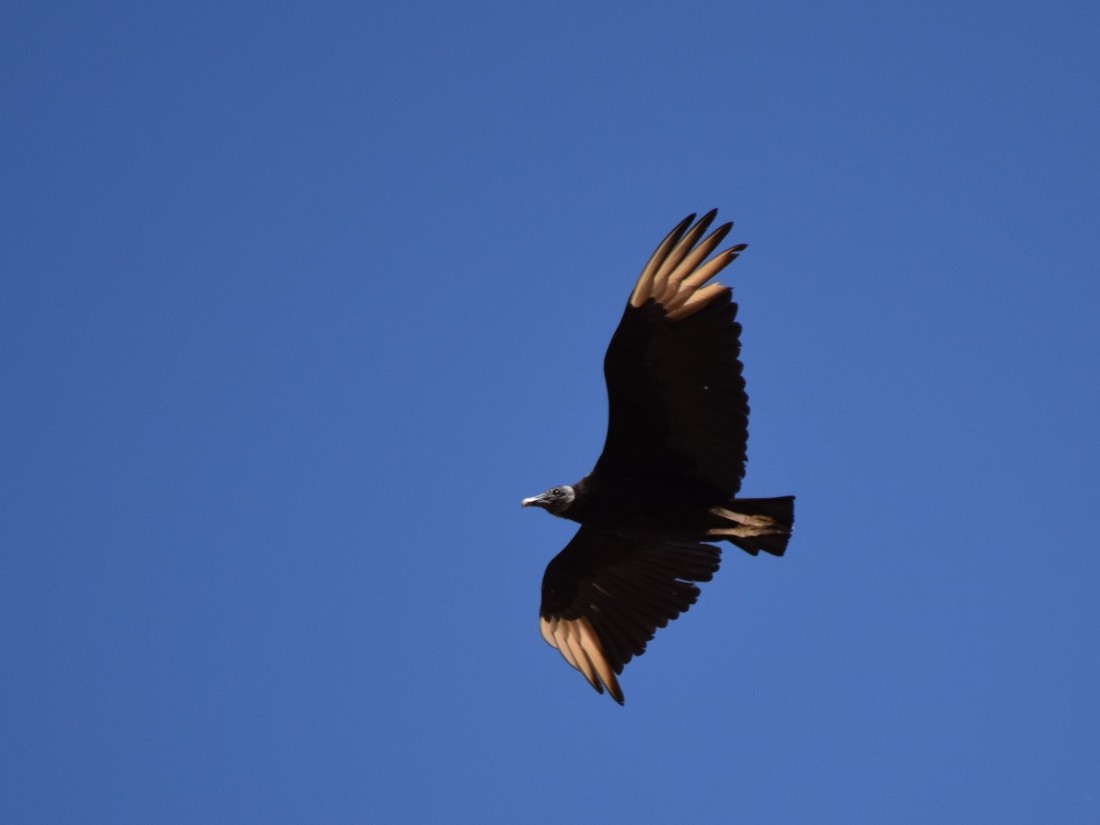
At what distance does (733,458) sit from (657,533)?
645 mm

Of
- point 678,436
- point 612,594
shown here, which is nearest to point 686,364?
point 678,436

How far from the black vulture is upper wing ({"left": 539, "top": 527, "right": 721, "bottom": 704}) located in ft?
0.05

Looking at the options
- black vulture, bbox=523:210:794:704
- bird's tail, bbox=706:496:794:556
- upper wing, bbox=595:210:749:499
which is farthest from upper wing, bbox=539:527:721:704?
upper wing, bbox=595:210:749:499

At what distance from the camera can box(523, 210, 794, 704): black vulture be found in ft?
22.9

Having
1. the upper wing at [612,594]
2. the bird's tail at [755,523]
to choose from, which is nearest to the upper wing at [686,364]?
the bird's tail at [755,523]

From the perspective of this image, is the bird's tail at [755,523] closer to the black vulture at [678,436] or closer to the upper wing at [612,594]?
the black vulture at [678,436]

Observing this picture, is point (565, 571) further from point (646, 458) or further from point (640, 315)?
point (640, 315)

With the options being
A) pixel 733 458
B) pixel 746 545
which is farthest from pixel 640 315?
pixel 746 545

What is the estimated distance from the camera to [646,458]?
736cm

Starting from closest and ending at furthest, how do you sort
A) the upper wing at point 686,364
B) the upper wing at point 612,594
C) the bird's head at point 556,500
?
1. the upper wing at point 686,364
2. the bird's head at point 556,500
3. the upper wing at point 612,594

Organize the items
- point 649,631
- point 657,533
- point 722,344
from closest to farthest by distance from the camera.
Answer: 1. point 722,344
2. point 657,533
3. point 649,631

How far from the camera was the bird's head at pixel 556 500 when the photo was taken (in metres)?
7.43

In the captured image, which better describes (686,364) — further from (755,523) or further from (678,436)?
(755,523)

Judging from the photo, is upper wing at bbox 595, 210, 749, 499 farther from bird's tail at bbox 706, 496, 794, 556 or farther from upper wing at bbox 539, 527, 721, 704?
upper wing at bbox 539, 527, 721, 704
